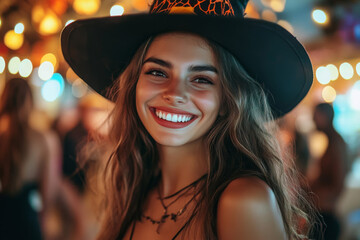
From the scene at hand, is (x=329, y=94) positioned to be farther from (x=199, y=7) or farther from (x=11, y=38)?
(x=199, y=7)

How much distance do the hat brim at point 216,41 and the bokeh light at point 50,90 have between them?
6.86 m

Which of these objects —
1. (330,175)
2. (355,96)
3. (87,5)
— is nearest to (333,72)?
(355,96)

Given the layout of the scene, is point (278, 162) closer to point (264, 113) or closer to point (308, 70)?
point (264, 113)

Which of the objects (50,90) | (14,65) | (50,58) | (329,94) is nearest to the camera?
(14,65)

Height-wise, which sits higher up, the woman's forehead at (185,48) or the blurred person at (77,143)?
the woman's forehead at (185,48)

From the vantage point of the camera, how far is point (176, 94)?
1.40 metres

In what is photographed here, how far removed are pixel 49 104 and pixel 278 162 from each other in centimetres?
839

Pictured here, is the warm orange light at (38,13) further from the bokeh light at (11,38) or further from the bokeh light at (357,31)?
the bokeh light at (357,31)

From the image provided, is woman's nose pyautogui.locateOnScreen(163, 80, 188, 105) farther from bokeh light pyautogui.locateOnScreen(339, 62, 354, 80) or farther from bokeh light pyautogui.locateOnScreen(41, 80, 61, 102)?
bokeh light pyautogui.locateOnScreen(41, 80, 61, 102)

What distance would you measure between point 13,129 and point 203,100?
2086mm

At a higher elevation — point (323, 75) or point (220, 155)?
point (323, 75)

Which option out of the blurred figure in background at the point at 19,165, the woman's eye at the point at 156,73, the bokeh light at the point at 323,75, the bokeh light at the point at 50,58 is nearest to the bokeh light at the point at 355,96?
the bokeh light at the point at 323,75

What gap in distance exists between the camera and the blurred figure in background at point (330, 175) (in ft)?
11.0

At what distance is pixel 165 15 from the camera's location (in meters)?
1.33
